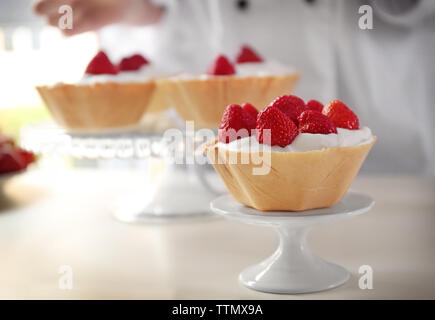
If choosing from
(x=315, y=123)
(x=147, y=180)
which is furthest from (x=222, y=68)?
(x=315, y=123)

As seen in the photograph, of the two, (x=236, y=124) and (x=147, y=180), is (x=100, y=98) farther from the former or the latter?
(x=236, y=124)

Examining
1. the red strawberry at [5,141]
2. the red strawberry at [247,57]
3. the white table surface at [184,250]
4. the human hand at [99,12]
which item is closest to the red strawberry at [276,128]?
the white table surface at [184,250]

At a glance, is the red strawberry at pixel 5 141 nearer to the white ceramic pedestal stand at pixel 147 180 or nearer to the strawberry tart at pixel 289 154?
the white ceramic pedestal stand at pixel 147 180

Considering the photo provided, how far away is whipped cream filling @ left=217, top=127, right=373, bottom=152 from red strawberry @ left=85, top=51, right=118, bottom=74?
0.52m

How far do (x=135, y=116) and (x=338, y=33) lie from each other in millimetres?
487

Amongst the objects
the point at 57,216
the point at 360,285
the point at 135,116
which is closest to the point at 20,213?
the point at 57,216

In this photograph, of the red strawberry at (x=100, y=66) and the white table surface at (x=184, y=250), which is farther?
the red strawberry at (x=100, y=66)

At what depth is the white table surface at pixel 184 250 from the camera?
0.84m

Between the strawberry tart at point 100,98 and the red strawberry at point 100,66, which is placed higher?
the red strawberry at point 100,66

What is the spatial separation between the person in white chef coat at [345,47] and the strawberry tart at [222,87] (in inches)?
8.7
